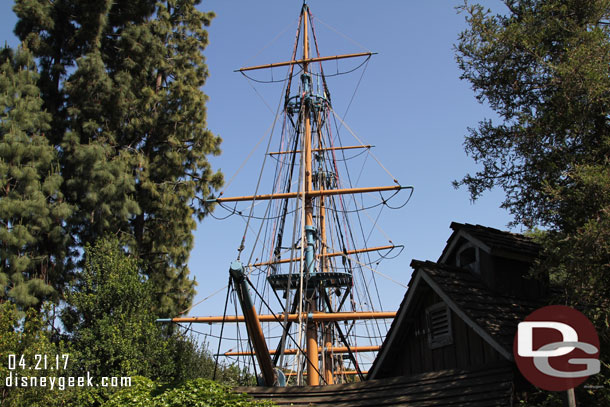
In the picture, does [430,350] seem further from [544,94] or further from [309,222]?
[309,222]

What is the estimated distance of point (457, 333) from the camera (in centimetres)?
1025

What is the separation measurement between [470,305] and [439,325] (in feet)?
3.05

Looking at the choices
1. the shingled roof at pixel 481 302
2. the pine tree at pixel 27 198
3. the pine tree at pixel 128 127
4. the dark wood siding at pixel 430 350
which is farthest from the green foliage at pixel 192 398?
the pine tree at pixel 128 127

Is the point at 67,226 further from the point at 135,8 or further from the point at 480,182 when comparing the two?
the point at 480,182

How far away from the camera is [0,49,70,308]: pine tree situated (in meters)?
16.5

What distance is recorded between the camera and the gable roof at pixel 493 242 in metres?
11.2

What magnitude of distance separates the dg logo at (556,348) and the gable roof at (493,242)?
2671 millimetres

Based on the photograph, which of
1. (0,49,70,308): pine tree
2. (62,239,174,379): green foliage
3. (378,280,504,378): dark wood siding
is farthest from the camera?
(0,49,70,308): pine tree

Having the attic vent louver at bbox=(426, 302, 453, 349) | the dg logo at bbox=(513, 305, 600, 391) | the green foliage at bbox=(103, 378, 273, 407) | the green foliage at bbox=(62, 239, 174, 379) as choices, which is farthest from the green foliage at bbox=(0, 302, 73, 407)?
the dg logo at bbox=(513, 305, 600, 391)

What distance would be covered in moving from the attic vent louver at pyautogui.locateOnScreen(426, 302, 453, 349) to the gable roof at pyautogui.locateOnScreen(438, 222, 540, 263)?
1487 millimetres

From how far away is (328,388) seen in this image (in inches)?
430

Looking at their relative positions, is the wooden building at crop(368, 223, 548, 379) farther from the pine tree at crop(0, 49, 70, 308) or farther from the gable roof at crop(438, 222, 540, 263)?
the pine tree at crop(0, 49, 70, 308)

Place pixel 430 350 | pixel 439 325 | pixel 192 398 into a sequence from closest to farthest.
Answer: pixel 192 398 → pixel 439 325 → pixel 430 350

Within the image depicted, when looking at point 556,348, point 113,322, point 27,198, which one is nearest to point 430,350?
point 556,348
